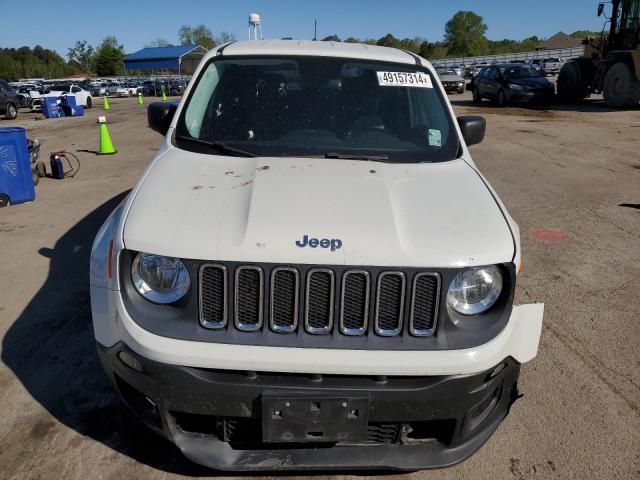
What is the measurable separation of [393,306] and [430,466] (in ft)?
2.37

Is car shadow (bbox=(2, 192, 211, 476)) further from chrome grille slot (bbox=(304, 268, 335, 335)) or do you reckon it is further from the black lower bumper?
chrome grille slot (bbox=(304, 268, 335, 335))

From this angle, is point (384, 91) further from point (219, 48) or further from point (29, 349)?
point (29, 349)

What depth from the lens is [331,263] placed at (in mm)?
2115

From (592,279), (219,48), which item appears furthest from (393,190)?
(592,279)

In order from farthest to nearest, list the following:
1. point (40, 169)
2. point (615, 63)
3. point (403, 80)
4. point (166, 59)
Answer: point (166, 59) < point (615, 63) < point (40, 169) < point (403, 80)

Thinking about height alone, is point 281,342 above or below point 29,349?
above

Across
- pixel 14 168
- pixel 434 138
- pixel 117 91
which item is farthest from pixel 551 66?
pixel 434 138

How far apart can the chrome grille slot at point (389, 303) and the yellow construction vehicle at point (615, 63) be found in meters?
18.7

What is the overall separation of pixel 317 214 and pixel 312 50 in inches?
71.1

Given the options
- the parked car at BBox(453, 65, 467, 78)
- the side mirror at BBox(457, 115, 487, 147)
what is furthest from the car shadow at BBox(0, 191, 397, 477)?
the parked car at BBox(453, 65, 467, 78)

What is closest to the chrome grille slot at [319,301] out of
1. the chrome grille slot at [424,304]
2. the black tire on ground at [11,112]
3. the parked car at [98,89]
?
the chrome grille slot at [424,304]

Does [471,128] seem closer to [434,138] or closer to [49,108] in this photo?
[434,138]

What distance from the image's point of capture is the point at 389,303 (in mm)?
2186

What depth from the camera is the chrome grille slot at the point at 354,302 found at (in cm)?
215
